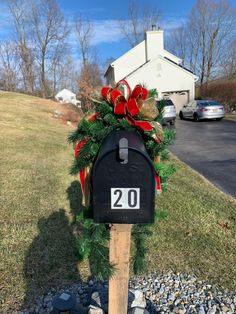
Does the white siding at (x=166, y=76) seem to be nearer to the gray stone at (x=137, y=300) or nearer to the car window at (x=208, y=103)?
the car window at (x=208, y=103)

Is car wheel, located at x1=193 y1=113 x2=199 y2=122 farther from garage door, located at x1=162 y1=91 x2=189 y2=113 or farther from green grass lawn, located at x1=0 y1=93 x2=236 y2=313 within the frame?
green grass lawn, located at x1=0 y1=93 x2=236 y2=313

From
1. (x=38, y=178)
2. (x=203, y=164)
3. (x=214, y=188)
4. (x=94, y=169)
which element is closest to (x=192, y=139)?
(x=203, y=164)

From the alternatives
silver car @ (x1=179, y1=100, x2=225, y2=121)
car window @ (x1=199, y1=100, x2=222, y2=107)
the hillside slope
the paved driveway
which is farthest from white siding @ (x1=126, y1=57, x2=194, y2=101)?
the hillside slope

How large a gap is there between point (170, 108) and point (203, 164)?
32.1 ft

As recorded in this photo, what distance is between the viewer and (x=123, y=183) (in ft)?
5.02

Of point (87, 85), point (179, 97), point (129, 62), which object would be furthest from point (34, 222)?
point (129, 62)

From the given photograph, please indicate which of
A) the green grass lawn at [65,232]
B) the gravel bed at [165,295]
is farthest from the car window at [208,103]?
the gravel bed at [165,295]

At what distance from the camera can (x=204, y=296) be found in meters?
2.75

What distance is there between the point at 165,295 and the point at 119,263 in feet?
3.99

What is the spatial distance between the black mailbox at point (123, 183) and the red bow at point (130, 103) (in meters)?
0.14

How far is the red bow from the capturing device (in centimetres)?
171

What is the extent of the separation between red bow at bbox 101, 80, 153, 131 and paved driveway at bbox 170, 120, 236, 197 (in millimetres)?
4251

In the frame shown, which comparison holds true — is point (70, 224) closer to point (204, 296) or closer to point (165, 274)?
point (165, 274)

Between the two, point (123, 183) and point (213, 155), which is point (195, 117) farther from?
point (123, 183)
